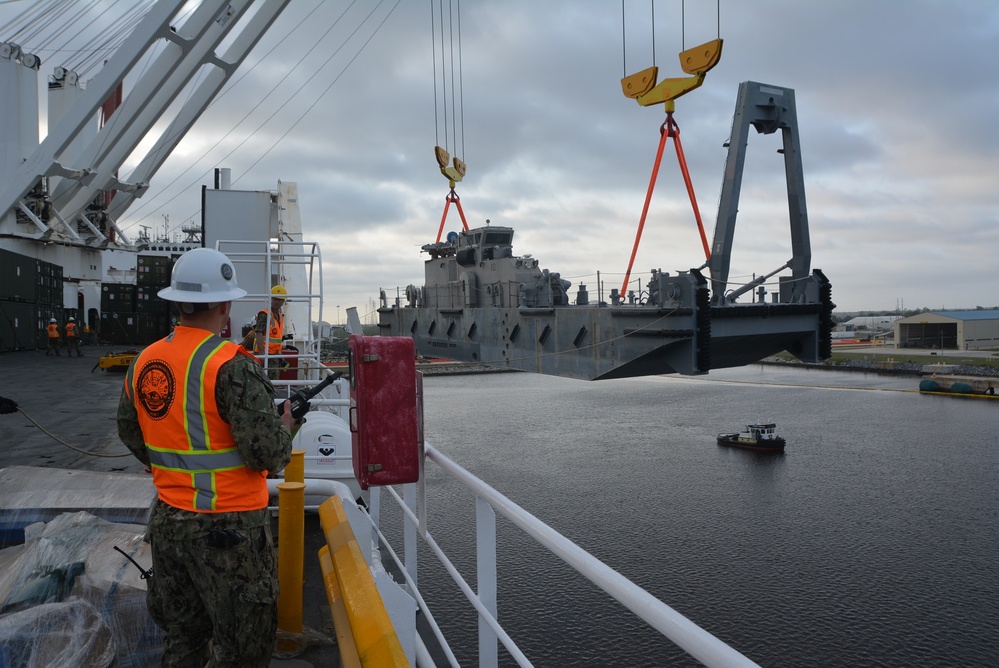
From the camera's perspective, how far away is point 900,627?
7.93m

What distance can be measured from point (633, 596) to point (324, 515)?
195 centimetres

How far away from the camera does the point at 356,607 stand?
5.98ft

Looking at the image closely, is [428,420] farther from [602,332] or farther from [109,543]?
Answer: [109,543]

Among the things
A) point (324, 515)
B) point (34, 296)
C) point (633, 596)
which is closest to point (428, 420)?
point (34, 296)

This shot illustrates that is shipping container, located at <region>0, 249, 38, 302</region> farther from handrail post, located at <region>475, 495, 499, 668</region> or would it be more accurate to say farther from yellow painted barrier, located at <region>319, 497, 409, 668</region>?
handrail post, located at <region>475, 495, 499, 668</region>

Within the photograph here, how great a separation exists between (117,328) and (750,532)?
2576 centimetres

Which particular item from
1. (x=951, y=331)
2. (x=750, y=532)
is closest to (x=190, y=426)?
(x=750, y=532)

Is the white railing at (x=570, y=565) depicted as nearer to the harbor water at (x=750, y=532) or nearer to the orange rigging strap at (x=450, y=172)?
the harbor water at (x=750, y=532)

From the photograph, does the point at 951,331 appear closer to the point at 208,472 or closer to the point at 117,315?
the point at 117,315

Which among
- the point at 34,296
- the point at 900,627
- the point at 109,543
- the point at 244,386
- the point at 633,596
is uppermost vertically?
the point at 34,296

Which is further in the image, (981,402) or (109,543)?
(981,402)

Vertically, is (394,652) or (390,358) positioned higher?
(390,358)

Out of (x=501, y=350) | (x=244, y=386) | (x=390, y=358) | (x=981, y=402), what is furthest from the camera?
(x=981, y=402)

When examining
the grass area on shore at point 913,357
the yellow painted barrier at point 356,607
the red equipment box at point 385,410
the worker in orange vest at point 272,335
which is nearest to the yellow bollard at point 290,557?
the yellow painted barrier at point 356,607
